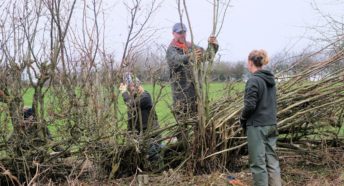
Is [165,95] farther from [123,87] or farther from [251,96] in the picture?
[251,96]

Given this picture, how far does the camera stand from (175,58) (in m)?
6.36

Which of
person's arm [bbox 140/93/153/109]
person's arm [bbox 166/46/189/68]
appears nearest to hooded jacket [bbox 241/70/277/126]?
person's arm [bbox 166/46/189/68]

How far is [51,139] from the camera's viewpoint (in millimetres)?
6000

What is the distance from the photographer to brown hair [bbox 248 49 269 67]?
559cm

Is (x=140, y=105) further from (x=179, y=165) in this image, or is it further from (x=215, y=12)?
(x=215, y=12)

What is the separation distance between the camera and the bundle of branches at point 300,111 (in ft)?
21.2

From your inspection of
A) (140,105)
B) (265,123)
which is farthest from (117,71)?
(265,123)

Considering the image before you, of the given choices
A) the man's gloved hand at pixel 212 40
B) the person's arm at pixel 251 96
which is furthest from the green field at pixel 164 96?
the person's arm at pixel 251 96

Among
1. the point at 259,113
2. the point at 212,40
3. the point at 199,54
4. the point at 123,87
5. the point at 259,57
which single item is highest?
the point at 212,40

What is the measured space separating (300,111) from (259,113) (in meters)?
1.50

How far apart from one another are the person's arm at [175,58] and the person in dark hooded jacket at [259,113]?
0.98 m

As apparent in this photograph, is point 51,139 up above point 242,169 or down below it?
above

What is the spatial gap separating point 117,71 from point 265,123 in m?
1.81

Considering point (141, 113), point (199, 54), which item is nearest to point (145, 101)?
Answer: point (141, 113)
